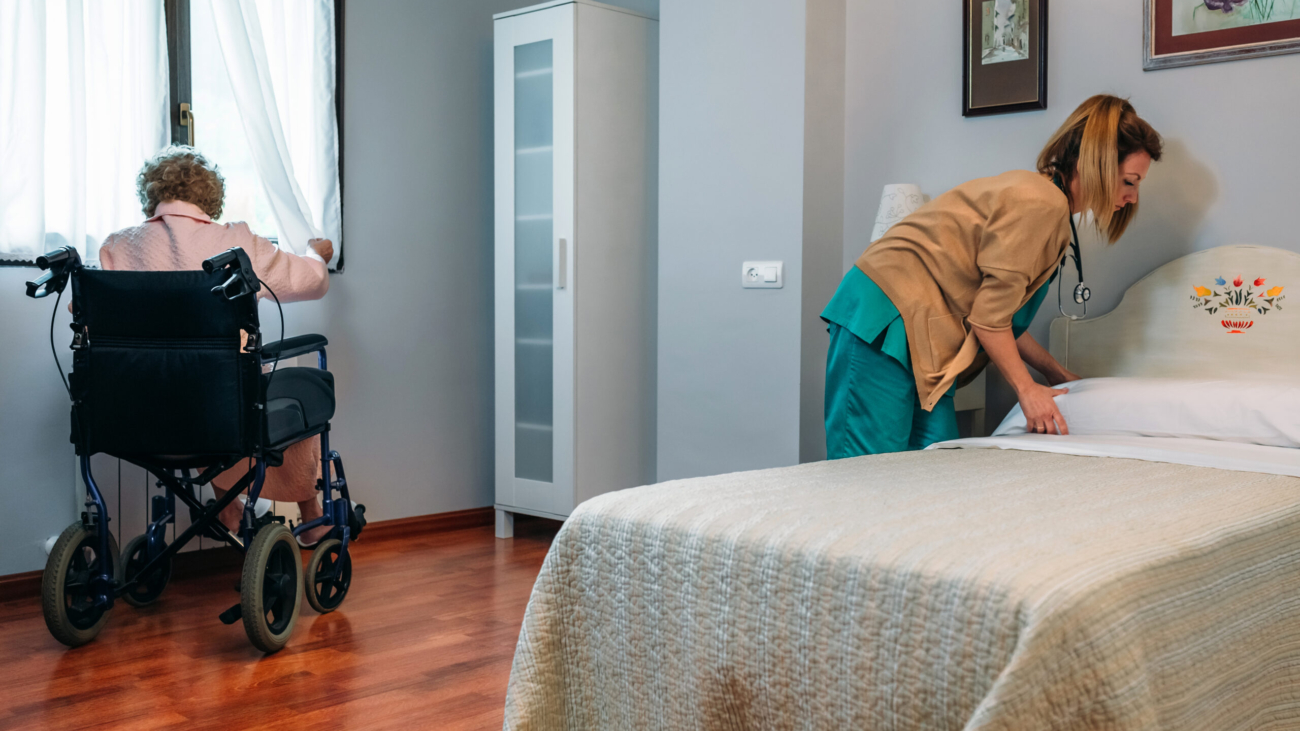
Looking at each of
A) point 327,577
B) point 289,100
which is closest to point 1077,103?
point 327,577

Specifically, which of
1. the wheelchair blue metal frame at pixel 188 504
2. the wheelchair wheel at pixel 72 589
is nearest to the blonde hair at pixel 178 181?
the wheelchair blue metal frame at pixel 188 504

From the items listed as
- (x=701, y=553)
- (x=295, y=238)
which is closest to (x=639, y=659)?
(x=701, y=553)

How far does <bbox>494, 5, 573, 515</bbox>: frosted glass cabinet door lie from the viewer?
3639 mm

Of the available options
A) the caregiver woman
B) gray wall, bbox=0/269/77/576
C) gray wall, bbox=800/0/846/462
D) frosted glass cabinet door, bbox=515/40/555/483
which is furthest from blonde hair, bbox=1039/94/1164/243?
gray wall, bbox=0/269/77/576

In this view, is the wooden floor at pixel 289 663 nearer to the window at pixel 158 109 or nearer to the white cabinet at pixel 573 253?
the white cabinet at pixel 573 253

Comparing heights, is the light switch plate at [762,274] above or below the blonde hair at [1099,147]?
below

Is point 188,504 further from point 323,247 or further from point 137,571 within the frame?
point 323,247

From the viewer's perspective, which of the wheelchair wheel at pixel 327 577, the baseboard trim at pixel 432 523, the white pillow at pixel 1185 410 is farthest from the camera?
the baseboard trim at pixel 432 523

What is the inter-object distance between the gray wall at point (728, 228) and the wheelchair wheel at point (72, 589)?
1.67 meters

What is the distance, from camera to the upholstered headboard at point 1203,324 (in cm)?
241

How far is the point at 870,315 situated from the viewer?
225 cm

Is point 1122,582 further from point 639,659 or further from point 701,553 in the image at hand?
point 639,659

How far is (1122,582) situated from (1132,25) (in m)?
2.07

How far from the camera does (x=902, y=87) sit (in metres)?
3.12
